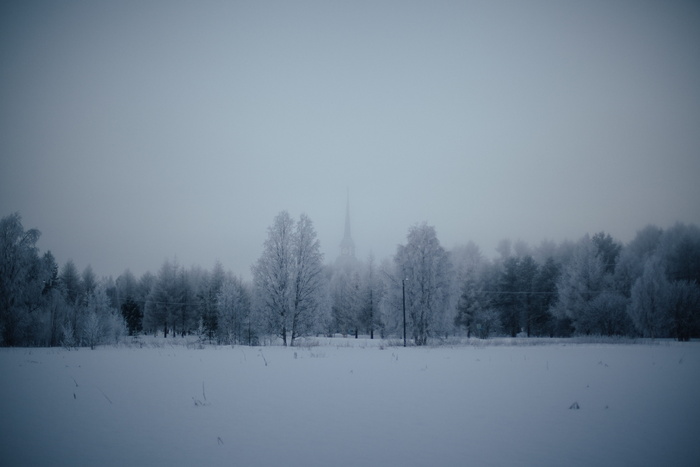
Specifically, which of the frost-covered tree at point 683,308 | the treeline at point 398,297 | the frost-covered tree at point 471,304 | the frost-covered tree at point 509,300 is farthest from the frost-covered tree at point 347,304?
the frost-covered tree at point 683,308

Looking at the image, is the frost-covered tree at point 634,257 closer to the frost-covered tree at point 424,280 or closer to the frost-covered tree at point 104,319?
the frost-covered tree at point 424,280

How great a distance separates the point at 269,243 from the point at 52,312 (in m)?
20.6

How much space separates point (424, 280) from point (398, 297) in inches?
125

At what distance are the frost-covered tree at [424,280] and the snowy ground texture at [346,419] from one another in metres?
22.2

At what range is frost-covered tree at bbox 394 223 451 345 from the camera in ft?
114

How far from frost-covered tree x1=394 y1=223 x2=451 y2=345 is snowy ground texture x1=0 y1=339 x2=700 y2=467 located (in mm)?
22232

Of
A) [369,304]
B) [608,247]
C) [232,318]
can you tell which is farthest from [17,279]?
[608,247]

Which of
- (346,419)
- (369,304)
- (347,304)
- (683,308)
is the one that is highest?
(346,419)

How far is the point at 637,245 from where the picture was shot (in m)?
57.1

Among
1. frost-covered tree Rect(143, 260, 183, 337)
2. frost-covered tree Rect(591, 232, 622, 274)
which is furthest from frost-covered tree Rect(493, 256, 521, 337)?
frost-covered tree Rect(143, 260, 183, 337)

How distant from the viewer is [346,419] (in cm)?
701

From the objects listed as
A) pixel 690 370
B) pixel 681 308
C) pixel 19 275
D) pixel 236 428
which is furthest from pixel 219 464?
pixel 681 308

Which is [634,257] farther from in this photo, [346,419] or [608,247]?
[346,419]

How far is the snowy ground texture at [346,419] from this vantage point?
515 cm
